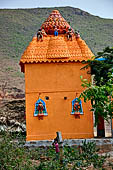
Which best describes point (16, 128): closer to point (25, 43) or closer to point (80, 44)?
point (80, 44)

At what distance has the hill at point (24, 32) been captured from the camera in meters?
39.4

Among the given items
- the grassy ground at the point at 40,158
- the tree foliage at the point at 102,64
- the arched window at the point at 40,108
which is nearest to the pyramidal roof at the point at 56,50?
the tree foliage at the point at 102,64

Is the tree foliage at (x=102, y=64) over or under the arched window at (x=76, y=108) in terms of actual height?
over

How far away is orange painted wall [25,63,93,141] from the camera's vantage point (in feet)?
42.6

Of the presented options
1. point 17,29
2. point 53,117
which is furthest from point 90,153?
point 17,29

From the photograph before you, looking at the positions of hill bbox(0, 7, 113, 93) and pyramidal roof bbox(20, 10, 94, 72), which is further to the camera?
hill bbox(0, 7, 113, 93)

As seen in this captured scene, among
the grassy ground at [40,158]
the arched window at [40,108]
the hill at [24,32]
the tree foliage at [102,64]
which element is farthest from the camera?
the hill at [24,32]

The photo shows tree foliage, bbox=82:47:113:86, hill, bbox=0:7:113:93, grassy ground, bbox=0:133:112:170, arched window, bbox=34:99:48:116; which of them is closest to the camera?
grassy ground, bbox=0:133:112:170

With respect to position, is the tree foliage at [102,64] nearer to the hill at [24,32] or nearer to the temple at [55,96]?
the temple at [55,96]

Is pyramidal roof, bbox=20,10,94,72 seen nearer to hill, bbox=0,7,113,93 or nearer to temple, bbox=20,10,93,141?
temple, bbox=20,10,93,141

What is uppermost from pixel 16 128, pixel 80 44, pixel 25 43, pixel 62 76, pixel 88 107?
pixel 25 43

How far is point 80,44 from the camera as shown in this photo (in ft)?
44.5

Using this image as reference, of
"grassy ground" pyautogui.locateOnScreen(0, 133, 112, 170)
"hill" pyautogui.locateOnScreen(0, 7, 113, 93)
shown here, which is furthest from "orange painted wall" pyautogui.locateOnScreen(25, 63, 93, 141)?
"hill" pyautogui.locateOnScreen(0, 7, 113, 93)

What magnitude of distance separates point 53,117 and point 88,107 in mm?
1218
